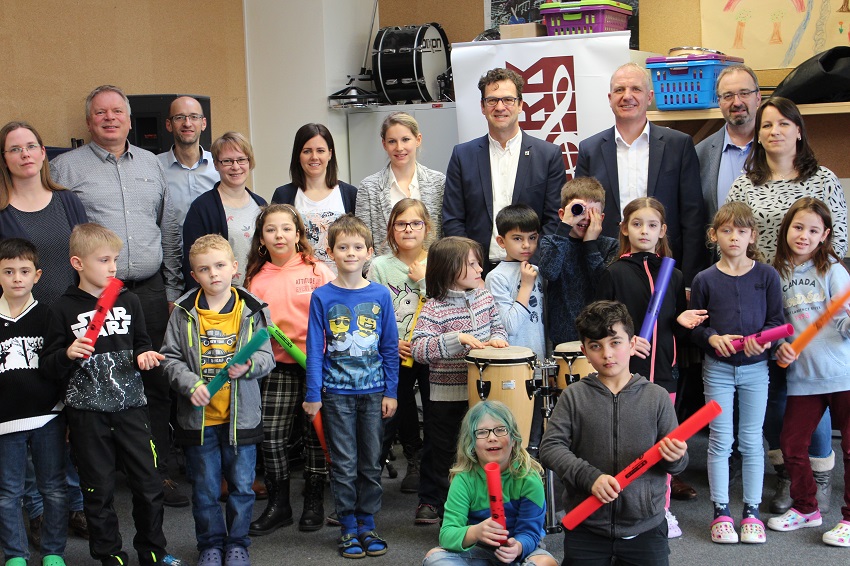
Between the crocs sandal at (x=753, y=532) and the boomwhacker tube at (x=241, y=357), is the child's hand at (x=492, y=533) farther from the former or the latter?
the crocs sandal at (x=753, y=532)

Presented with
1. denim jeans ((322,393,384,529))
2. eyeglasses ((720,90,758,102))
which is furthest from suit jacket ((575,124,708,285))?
denim jeans ((322,393,384,529))

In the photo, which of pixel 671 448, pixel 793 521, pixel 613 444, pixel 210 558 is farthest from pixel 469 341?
pixel 793 521

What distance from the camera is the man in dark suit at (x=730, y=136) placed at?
4.12 m

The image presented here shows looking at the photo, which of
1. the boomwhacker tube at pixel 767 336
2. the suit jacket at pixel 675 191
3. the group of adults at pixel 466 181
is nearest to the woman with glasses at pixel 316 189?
the group of adults at pixel 466 181

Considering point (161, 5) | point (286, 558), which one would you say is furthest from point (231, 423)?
point (161, 5)

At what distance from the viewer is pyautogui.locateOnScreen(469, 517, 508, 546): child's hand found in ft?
8.82

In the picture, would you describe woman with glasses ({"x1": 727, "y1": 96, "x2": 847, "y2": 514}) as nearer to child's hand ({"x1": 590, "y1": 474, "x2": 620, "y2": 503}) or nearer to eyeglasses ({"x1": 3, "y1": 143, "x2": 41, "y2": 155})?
child's hand ({"x1": 590, "y1": 474, "x2": 620, "y2": 503})

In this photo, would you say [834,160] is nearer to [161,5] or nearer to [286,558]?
[286,558]

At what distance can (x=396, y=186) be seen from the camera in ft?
13.9

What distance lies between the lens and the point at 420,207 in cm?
389

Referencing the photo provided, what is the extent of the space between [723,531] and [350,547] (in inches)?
54.2

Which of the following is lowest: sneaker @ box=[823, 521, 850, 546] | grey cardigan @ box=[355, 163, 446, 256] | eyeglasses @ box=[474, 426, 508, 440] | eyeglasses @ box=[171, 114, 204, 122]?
sneaker @ box=[823, 521, 850, 546]

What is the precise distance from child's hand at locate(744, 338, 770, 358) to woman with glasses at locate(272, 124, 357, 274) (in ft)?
5.73

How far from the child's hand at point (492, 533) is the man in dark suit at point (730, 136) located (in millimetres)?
2100
